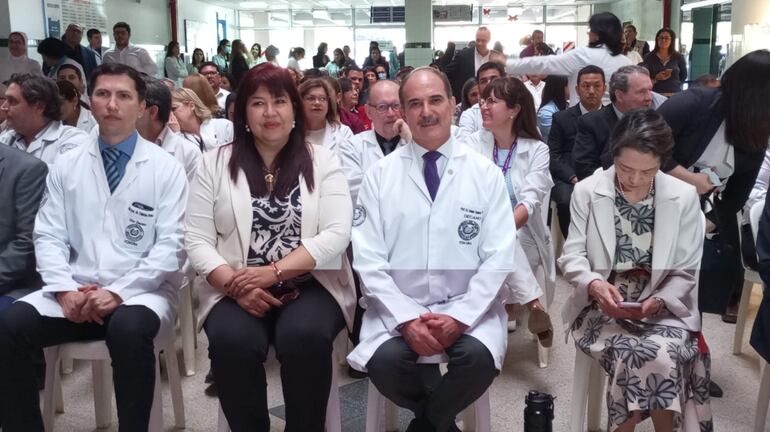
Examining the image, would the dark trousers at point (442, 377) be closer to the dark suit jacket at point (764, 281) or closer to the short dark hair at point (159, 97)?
the dark suit jacket at point (764, 281)

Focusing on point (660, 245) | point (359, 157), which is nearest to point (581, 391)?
point (660, 245)

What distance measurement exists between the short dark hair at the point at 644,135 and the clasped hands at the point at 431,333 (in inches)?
30.4

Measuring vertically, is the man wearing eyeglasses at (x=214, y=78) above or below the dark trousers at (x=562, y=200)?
above

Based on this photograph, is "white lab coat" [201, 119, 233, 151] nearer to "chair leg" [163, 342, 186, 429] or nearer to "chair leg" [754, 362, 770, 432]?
"chair leg" [163, 342, 186, 429]

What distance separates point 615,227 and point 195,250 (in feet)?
4.37

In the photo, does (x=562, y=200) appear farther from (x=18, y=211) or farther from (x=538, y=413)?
(x=18, y=211)

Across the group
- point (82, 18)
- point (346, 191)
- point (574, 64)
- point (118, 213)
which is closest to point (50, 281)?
point (118, 213)

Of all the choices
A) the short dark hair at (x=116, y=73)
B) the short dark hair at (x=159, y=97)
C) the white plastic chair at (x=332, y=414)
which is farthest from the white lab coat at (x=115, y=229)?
the short dark hair at (x=159, y=97)

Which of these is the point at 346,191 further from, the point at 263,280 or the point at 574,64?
the point at 574,64

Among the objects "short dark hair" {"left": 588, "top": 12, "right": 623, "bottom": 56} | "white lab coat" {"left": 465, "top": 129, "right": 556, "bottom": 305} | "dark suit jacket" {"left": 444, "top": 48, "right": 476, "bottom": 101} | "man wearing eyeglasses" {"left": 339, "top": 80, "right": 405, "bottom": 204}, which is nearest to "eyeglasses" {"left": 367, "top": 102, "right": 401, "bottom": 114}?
"man wearing eyeglasses" {"left": 339, "top": 80, "right": 405, "bottom": 204}

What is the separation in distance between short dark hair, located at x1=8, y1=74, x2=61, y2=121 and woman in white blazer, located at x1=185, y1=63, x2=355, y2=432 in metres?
1.09

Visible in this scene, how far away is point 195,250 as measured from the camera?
7.47ft

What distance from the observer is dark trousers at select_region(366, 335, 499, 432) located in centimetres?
205

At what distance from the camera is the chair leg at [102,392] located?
2.57 m
